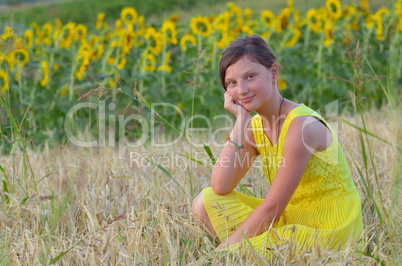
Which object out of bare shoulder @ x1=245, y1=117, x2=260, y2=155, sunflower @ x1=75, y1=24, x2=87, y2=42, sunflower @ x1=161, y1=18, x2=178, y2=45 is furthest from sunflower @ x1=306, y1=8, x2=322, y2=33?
bare shoulder @ x1=245, y1=117, x2=260, y2=155

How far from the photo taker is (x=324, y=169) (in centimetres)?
197

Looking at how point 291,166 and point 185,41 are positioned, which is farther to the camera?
point 185,41

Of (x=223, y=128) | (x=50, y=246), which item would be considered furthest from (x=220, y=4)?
(x=50, y=246)

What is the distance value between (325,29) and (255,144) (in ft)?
9.84

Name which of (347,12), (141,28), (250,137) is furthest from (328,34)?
(250,137)

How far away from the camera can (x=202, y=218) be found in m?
2.09

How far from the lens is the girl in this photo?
186 centimetres

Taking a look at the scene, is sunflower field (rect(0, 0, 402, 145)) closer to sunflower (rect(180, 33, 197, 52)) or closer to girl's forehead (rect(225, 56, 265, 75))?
sunflower (rect(180, 33, 197, 52))

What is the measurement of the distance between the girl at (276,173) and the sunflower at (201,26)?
2.62 m

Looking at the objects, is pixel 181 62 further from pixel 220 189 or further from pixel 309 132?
pixel 309 132

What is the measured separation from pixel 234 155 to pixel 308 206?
0.39 m

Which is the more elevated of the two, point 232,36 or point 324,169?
point 232,36

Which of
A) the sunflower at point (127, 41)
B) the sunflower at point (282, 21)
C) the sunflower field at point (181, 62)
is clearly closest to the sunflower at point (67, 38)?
the sunflower field at point (181, 62)

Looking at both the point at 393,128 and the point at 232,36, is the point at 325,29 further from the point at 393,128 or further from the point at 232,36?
the point at 393,128
